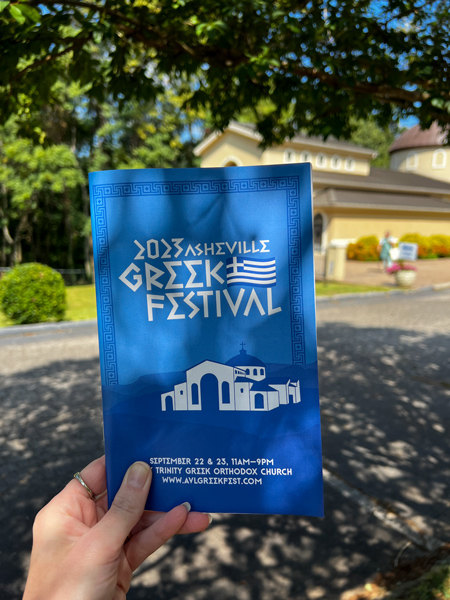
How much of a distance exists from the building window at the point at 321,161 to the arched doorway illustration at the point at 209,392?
29.4 metres

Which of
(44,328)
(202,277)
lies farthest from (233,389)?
(44,328)

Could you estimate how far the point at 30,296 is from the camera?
11.3m

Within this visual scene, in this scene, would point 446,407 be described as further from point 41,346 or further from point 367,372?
point 41,346

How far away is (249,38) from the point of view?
167 inches

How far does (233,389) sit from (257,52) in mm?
A: 3807

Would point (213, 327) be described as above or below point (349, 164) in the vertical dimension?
below

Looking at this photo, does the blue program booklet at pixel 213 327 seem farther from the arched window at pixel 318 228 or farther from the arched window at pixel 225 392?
the arched window at pixel 318 228

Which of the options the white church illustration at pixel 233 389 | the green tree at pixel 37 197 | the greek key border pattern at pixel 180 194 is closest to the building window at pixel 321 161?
the green tree at pixel 37 197

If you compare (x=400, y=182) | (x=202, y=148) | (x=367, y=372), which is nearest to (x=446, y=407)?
(x=367, y=372)

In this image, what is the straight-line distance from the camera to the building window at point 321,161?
29.2 meters

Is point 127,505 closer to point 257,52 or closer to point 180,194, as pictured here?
point 180,194

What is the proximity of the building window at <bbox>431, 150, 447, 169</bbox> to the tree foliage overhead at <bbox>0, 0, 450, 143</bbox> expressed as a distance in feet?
134

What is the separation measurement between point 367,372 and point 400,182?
1194 inches

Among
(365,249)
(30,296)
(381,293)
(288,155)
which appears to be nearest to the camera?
(30,296)
